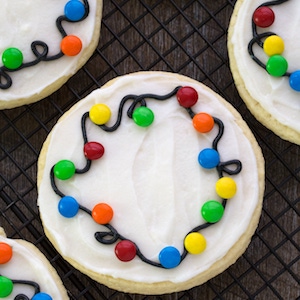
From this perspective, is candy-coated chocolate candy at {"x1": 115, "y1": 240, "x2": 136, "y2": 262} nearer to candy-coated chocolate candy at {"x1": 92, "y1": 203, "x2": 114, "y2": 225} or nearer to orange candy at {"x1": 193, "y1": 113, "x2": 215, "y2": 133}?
candy-coated chocolate candy at {"x1": 92, "y1": 203, "x2": 114, "y2": 225}

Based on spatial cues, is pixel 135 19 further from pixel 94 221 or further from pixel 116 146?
pixel 94 221

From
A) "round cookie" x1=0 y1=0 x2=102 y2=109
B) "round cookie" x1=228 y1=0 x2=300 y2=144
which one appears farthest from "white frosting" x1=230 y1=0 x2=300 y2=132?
"round cookie" x1=0 y1=0 x2=102 y2=109

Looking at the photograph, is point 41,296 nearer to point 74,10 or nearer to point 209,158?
point 209,158

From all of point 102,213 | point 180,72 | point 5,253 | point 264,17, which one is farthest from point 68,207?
point 264,17

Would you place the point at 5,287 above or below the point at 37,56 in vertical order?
below

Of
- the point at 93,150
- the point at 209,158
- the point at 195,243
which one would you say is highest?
the point at 93,150

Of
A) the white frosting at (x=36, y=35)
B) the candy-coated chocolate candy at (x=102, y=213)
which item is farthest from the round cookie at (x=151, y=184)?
the white frosting at (x=36, y=35)

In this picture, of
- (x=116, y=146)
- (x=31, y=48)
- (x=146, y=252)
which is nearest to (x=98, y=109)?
(x=116, y=146)
